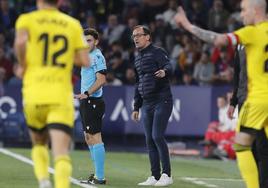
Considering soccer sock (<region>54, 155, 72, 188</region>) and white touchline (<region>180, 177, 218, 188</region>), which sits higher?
soccer sock (<region>54, 155, 72, 188</region>)

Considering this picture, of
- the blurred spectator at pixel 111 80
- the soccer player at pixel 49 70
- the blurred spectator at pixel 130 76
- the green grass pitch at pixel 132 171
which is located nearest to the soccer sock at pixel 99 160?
the green grass pitch at pixel 132 171

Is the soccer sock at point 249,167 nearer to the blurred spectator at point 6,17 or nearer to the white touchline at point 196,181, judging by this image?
the white touchline at point 196,181

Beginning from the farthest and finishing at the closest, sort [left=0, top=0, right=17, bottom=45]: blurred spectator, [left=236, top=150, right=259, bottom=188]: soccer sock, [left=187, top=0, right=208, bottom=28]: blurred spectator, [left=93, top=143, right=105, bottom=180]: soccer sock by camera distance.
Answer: [left=187, top=0, right=208, bottom=28]: blurred spectator < [left=0, top=0, right=17, bottom=45]: blurred spectator < [left=93, top=143, right=105, bottom=180]: soccer sock < [left=236, top=150, right=259, bottom=188]: soccer sock

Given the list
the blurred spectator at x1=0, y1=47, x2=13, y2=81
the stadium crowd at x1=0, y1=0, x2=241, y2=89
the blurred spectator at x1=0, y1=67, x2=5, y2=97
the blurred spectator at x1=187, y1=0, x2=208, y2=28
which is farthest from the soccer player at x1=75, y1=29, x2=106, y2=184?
the blurred spectator at x1=187, y1=0, x2=208, y2=28

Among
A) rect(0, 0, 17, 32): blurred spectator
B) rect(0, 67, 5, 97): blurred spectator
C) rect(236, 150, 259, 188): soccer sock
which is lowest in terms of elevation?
rect(0, 67, 5, 97): blurred spectator

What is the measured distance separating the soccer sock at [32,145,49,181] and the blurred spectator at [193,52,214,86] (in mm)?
12203

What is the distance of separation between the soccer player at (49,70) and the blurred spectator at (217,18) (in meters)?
14.6

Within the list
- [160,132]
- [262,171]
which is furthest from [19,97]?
[262,171]

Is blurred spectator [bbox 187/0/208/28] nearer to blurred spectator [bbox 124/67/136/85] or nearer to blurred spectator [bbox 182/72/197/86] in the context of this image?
blurred spectator [bbox 182/72/197/86]

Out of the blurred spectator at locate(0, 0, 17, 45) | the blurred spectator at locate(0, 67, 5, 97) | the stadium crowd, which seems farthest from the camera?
the blurred spectator at locate(0, 0, 17, 45)

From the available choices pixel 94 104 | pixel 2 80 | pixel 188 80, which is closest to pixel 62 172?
pixel 94 104

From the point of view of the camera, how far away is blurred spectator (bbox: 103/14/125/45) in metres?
22.9

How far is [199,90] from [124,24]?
13.3 ft

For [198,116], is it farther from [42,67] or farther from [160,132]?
[42,67]
